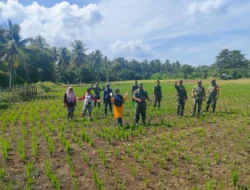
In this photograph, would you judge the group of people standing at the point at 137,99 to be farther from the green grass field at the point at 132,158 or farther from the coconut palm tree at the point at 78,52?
the coconut palm tree at the point at 78,52

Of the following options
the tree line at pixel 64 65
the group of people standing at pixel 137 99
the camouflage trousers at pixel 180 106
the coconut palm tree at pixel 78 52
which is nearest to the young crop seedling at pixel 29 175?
the group of people standing at pixel 137 99

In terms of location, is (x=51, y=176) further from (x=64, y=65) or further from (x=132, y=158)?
(x=64, y=65)

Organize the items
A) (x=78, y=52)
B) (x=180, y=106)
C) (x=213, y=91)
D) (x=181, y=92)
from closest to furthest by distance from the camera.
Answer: (x=181, y=92) → (x=180, y=106) → (x=213, y=91) → (x=78, y=52)

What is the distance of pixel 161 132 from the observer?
9688 millimetres

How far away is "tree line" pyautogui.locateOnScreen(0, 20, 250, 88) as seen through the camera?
2989 centimetres

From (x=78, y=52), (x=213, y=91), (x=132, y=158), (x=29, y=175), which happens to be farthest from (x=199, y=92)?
(x=78, y=52)

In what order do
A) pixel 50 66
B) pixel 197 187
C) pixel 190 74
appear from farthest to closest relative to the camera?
pixel 190 74, pixel 50 66, pixel 197 187

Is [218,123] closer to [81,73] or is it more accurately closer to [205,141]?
[205,141]

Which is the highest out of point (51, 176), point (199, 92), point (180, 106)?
point (199, 92)

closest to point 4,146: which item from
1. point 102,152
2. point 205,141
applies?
point 102,152

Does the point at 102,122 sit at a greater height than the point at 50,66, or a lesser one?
lesser

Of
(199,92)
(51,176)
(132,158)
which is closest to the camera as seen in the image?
(51,176)

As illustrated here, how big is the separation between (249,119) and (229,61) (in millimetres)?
78943

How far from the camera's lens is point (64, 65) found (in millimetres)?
72500
